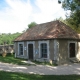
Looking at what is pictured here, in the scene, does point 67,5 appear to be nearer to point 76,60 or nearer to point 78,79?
point 76,60

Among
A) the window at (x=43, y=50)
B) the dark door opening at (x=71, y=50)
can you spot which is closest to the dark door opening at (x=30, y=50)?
the window at (x=43, y=50)

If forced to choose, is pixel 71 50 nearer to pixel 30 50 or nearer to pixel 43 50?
pixel 43 50

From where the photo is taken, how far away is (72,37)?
18906 mm

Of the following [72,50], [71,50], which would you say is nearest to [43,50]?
[71,50]

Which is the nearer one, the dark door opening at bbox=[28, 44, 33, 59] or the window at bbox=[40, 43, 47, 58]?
the window at bbox=[40, 43, 47, 58]

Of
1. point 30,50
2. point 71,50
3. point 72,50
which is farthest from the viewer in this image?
point 30,50

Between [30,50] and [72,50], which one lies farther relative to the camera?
[30,50]

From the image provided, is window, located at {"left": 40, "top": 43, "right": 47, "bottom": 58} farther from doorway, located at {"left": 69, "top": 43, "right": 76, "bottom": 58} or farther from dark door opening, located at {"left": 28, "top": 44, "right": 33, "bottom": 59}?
doorway, located at {"left": 69, "top": 43, "right": 76, "bottom": 58}

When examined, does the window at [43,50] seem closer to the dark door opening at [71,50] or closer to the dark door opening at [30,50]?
the dark door opening at [30,50]

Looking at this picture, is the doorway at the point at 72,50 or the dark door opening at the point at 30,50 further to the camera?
the dark door opening at the point at 30,50

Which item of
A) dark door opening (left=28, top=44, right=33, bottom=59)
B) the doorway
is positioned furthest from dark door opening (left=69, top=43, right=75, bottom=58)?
dark door opening (left=28, top=44, right=33, bottom=59)

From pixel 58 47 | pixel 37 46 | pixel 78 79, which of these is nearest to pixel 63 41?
pixel 58 47

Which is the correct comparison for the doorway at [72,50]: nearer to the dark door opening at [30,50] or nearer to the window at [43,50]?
the window at [43,50]

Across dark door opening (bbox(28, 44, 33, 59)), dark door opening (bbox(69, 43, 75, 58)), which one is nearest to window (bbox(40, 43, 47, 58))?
dark door opening (bbox(28, 44, 33, 59))
